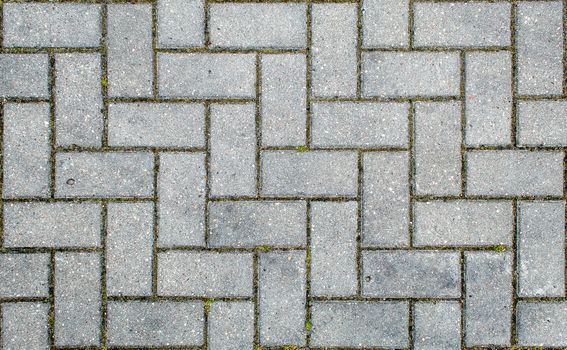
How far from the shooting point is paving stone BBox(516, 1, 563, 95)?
8.94ft

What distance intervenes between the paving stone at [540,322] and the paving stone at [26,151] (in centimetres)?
248

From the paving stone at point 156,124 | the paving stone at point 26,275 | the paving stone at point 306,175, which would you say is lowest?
the paving stone at point 26,275

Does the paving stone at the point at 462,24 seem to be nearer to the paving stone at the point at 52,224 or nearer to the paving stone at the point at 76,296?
the paving stone at the point at 52,224

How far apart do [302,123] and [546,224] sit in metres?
1.33

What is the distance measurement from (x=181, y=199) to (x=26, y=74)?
3.31 ft

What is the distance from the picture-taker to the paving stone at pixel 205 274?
271 cm

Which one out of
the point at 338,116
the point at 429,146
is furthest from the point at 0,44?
the point at 429,146

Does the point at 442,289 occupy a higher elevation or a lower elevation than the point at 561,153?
lower

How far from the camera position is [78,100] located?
2.72 m

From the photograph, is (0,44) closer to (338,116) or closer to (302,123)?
(302,123)

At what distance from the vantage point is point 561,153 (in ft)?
8.93

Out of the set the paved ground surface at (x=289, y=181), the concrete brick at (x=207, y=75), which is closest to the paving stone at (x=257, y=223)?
the paved ground surface at (x=289, y=181)

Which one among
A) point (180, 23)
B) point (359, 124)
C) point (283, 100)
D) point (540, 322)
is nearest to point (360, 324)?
point (540, 322)

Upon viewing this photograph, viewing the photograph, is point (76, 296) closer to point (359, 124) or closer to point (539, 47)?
point (359, 124)
